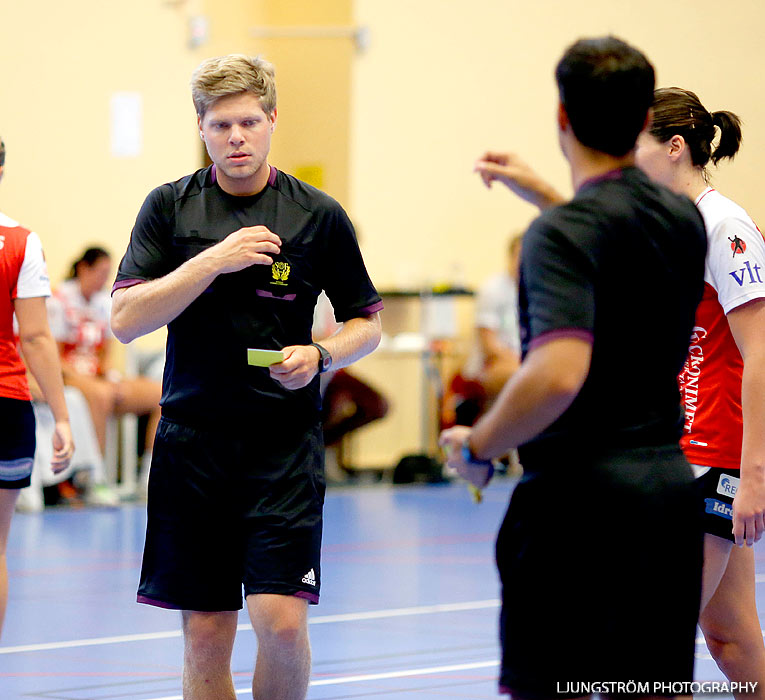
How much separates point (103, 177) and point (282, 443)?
885 cm

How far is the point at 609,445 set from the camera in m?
2.41

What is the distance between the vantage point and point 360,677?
4.95 metres

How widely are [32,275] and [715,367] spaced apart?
7.77 feet

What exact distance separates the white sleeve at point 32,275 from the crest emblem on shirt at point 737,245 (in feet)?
7.79

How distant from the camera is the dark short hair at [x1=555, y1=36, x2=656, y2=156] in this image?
7.73ft

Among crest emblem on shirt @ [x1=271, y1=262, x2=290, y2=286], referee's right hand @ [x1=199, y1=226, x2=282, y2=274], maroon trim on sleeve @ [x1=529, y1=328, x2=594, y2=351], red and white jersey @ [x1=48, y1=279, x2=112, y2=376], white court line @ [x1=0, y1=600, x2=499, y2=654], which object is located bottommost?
white court line @ [x1=0, y1=600, x2=499, y2=654]

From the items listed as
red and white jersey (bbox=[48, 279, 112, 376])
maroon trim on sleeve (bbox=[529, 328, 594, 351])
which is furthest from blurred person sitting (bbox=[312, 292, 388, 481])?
maroon trim on sleeve (bbox=[529, 328, 594, 351])

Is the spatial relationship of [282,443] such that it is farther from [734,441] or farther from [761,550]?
[761,550]

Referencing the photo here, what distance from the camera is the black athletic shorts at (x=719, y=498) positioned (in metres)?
3.48

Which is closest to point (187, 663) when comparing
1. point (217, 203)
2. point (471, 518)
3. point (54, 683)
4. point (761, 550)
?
point (217, 203)

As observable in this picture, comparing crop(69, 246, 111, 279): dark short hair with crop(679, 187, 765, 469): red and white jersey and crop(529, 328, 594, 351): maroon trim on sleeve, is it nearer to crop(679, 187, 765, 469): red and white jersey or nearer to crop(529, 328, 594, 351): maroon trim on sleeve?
crop(679, 187, 765, 469): red and white jersey

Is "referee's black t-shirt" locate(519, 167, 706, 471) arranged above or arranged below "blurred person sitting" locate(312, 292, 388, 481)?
above

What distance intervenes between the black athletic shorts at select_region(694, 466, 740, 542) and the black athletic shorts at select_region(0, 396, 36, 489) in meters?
2.30

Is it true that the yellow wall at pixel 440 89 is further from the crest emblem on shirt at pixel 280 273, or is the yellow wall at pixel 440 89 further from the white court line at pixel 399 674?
the crest emblem on shirt at pixel 280 273
